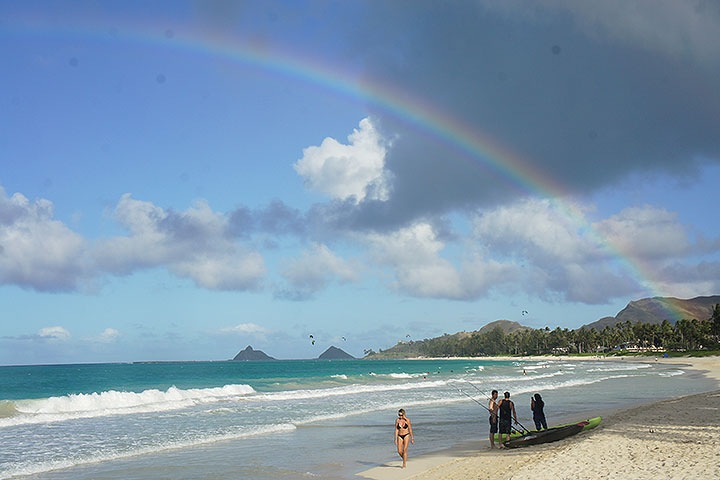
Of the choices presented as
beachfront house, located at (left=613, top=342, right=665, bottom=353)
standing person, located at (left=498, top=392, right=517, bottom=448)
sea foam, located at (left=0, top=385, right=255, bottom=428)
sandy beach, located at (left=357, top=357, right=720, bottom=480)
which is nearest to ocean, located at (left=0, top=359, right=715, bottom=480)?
sea foam, located at (left=0, top=385, right=255, bottom=428)

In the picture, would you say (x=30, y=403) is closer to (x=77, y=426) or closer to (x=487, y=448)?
(x=77, y=426)

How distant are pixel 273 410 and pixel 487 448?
58.4 ft

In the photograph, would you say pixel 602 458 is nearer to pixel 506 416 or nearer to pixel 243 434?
pixel 506 416

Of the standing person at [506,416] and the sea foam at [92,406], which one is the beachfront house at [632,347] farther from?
the standing person at [506,416]

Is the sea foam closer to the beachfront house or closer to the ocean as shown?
the ocean

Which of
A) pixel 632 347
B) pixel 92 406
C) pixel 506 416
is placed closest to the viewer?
pixel 506 416

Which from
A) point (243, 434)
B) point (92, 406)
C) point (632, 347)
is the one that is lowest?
point (632, 347)

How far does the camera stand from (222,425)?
25.1 metres

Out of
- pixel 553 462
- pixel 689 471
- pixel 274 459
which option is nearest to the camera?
pixel 689 471

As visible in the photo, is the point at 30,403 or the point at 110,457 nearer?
the point at 110,457

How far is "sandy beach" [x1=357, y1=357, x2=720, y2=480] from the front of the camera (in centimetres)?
1155

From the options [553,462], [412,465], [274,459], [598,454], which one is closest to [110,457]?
[274,459]

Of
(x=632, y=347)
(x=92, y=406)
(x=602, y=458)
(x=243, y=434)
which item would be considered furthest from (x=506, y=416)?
(x=632, y=347)

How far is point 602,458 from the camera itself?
13.1 metres
